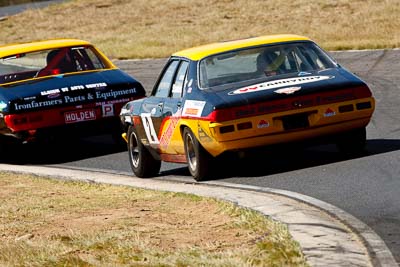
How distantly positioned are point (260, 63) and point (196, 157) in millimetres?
1285

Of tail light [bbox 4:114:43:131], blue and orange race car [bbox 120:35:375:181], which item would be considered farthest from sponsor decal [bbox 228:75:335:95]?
tail light [bbox 4:114:43:131]

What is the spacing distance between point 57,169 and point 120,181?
1.96 meters

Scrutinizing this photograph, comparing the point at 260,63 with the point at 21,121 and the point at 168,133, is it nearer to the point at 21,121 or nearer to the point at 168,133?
the point at 168,133

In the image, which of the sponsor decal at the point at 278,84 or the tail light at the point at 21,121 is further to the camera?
the tail light at the point at 21,121

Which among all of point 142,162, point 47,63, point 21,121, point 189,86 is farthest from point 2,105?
point 189,86

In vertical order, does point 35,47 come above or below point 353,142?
below

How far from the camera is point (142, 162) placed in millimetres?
13844

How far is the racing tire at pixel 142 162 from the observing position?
13.8 m

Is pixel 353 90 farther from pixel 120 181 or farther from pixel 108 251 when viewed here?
pixel 108 251

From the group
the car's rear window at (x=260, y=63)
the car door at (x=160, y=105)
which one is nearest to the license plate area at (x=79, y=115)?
the car door at (x=160, y=105)

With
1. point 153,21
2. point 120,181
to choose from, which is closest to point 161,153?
point 120,181

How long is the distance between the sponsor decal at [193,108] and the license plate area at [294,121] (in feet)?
2.60

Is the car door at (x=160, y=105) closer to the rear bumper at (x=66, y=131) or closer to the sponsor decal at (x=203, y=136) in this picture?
the sponsor decal at (x=203, y=136)

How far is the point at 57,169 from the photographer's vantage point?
15.1 metres
